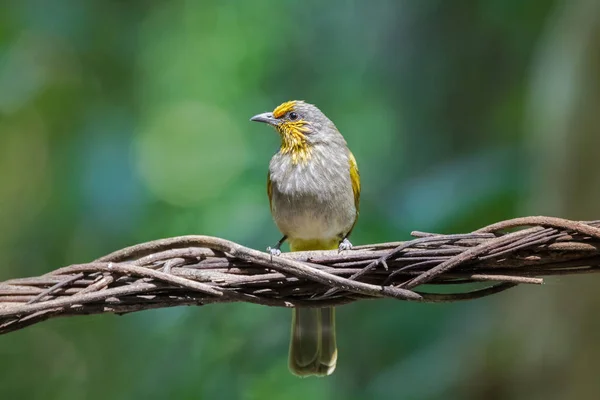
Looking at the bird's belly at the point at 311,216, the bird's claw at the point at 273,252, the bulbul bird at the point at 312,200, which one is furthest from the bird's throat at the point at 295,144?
the bird's claw at the point at 273,252

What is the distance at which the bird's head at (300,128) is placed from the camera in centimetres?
320

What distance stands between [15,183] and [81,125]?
64 centimetres

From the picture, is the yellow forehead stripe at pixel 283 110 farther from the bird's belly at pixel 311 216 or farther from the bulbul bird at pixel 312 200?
the bird's belly at pixel 311 216

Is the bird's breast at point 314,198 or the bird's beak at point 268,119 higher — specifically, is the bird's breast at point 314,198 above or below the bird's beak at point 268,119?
below

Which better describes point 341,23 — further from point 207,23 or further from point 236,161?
point 236,161

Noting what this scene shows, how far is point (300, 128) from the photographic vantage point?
3234mm

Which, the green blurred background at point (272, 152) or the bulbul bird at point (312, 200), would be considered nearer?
the bulbul bird at point (312, 200)

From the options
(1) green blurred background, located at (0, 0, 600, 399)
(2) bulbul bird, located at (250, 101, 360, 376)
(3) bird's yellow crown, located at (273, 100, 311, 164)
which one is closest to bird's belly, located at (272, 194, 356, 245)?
(2) bulbul bird, located at (250, 101, 360, 376)

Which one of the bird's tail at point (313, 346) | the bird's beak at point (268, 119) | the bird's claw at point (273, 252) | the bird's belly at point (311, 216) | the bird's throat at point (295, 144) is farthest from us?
the bird's beak at point (268, 119)

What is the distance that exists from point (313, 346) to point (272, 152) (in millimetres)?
2864

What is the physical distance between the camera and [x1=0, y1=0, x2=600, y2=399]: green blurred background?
427cm

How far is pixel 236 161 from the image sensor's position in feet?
18.0

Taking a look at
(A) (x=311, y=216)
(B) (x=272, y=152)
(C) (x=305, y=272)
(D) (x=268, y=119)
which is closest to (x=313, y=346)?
(A) (x=311, y=216)

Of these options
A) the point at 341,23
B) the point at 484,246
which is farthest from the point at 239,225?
the point at 484,246
